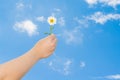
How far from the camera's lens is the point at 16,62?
4.03 meters

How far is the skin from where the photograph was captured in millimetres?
3963

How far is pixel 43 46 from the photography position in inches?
165

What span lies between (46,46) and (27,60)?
276 millimetres

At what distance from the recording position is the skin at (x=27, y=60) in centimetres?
396

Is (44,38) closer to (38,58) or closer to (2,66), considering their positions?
(38,58)

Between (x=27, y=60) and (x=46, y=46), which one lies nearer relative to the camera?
(x=27, y=60)

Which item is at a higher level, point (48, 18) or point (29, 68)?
point (48, 18)

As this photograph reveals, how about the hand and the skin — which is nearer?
the skin

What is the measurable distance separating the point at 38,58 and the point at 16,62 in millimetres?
237

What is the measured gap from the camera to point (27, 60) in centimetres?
403

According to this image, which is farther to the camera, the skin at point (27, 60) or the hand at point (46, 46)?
the hand at point (46, 46)

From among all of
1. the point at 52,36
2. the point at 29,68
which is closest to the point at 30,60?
the point at 29,68

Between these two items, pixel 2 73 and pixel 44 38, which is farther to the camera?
pixel 44 38

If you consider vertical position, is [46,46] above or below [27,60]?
above
